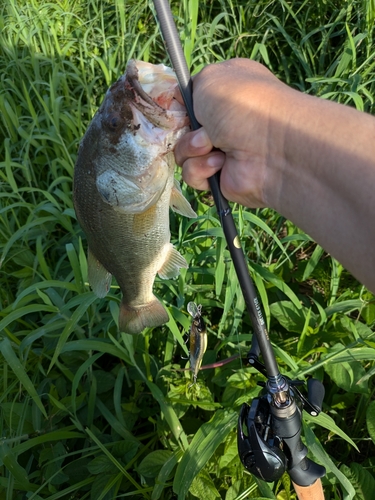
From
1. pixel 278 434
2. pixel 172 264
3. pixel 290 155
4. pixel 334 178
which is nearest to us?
pixel 334 178

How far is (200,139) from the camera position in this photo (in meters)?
1.28

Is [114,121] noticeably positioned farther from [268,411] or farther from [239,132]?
Result: [268,411]

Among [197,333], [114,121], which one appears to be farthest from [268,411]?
[114,121]

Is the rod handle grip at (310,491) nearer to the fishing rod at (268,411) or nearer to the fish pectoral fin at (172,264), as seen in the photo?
the fishing rod at (268,411)

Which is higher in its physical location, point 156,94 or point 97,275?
point 156,94

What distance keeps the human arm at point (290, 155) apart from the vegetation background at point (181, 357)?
57cm

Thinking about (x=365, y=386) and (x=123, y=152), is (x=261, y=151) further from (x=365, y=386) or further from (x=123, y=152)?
(x=365, y=386)

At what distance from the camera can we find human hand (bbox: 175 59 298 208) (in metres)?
1.19

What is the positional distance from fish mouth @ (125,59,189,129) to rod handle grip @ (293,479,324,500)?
3.84 ft

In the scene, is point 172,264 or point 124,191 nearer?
point 124,191

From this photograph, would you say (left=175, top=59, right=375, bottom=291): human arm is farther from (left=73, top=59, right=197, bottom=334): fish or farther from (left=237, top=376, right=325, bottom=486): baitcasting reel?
(left=237, top=376, right=325, bottom=486): baitcasting reel

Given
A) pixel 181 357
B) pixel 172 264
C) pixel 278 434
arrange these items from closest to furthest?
pixel 278 434
pixel 172 264
pixel 181 357

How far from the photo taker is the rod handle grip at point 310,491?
53.9 inches

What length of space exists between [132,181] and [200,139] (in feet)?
0.86
